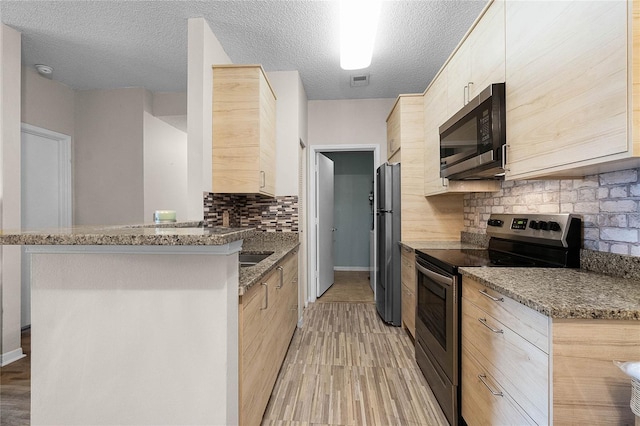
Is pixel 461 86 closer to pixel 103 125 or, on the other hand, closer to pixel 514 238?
pixel 514 238

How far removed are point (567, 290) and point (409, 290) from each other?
1.67 meters

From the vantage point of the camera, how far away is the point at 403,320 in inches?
114

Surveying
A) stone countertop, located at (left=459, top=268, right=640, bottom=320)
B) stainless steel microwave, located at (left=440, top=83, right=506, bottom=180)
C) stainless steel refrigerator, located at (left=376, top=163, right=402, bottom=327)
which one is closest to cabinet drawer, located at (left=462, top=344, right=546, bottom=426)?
stone countertop, located at (left=459, top=268, right=640, bottom=320)

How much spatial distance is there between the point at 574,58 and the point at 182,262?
5.45 feet

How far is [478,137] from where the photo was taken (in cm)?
174

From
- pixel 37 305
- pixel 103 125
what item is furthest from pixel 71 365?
pixel 103 125

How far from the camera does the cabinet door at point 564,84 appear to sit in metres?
0.96

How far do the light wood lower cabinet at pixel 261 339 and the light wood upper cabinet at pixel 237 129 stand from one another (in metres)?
0.76

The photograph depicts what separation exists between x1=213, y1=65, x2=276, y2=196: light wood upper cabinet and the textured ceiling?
39 cm

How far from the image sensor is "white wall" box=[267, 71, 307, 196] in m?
3.04

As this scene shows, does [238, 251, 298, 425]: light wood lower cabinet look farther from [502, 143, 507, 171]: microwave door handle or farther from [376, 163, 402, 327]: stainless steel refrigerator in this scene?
[502, 143, 507, 171]: microwave door handle

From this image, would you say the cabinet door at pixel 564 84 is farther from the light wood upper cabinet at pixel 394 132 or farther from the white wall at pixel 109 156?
the white wall at pixel 109 156

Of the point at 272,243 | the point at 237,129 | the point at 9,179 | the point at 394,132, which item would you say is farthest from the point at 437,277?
the point at 9,179

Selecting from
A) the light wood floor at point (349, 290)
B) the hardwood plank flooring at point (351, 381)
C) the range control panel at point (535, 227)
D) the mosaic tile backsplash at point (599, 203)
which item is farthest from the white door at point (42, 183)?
the mosaic tile backsplash at point (599, 203)
